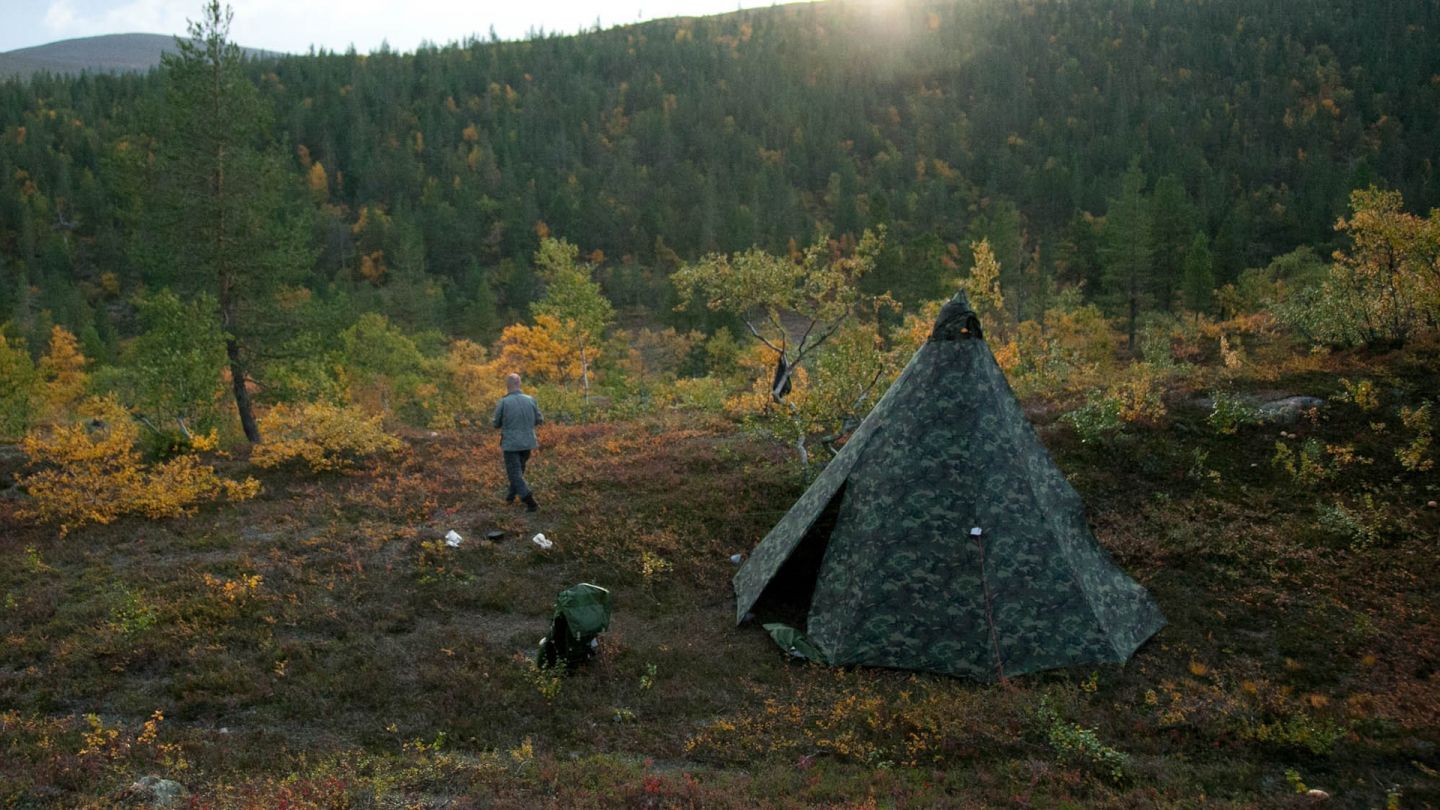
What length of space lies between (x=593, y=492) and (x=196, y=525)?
697 cm

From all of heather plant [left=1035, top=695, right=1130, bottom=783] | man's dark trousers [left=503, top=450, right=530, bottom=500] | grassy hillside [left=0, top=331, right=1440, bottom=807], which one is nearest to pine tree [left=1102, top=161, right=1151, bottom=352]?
grassy hillside [left=0, top=331, right=1440, bottom=807]

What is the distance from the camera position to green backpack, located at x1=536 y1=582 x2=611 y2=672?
9086 millimetres

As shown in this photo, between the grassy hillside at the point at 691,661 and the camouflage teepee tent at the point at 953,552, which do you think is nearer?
the grassy hillside at the point at 691,661

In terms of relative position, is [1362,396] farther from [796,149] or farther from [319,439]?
[796,149]

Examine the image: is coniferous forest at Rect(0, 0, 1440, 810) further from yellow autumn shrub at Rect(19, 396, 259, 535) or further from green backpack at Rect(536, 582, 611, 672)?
green backpack at Rect(536, 582, 611, 672)

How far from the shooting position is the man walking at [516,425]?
44.7 ft

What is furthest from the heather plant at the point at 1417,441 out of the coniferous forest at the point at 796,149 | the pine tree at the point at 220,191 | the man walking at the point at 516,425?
the coniferous forest at the point at 796,149

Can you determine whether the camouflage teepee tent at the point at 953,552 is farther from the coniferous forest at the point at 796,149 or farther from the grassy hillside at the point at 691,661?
the coniferous forest at the point at 796,149

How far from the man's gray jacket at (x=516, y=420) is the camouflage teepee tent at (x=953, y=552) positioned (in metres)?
5.13

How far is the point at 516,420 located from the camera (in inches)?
538

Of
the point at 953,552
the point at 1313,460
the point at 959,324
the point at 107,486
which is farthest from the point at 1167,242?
the point at 107,486

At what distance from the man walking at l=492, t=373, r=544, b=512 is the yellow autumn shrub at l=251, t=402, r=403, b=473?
214 inches

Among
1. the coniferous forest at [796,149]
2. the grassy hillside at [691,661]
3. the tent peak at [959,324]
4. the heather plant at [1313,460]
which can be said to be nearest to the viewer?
the grassy hillside at [691,661]

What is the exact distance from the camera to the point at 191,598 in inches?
426
